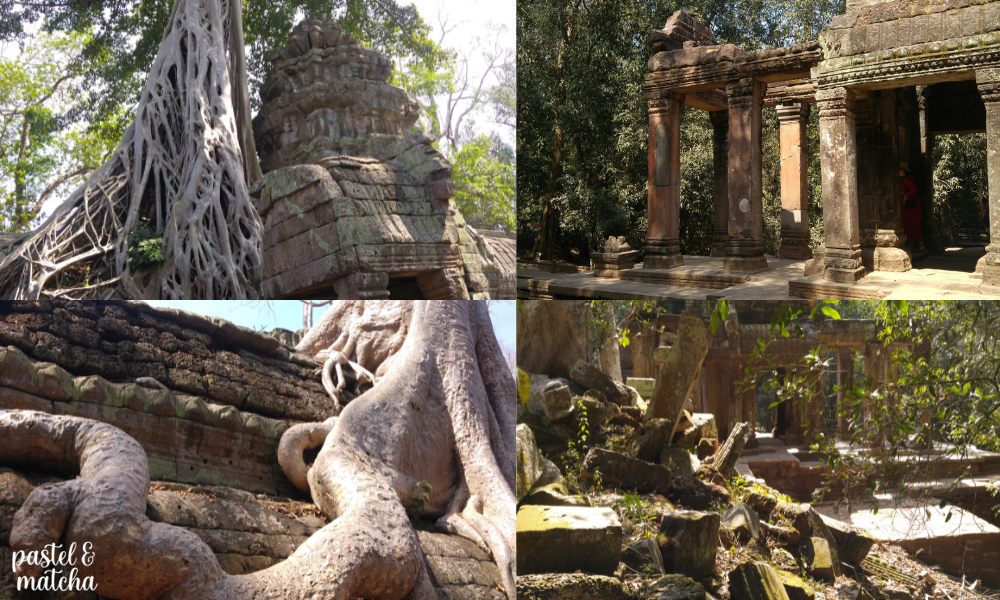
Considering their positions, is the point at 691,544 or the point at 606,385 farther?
the point at 606,385

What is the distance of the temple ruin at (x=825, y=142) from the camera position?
532cm

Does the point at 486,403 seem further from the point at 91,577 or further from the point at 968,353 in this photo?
the point at 968,353

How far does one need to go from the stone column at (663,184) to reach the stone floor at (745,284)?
19cm

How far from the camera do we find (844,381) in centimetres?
426

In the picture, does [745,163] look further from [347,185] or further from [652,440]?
[347,185]

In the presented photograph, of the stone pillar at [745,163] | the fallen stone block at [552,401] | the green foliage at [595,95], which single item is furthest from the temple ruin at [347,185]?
the stone pillar at [745,163]

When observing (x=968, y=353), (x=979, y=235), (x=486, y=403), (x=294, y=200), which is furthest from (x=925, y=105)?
(x=294, y=200)

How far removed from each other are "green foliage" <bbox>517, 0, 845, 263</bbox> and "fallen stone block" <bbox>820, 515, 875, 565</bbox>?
3780 millimetres

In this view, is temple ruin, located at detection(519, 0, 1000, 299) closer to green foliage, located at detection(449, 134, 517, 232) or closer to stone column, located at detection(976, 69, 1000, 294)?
stone column, located at detection(976, 69, 1000, 294)

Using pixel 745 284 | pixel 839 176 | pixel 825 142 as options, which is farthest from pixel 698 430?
pixel 825 142

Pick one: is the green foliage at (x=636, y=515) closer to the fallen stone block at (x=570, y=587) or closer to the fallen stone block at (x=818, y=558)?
the fallen stone block at (x=570, y=587)

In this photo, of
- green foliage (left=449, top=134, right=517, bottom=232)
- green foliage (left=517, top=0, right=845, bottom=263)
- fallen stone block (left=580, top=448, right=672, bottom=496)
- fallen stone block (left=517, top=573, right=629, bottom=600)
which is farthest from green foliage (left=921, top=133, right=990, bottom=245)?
green foliage (left=449, top=134, right=517, bottom=232)

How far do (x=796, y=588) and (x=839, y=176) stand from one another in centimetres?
344

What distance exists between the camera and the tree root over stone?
2459 millimetres
